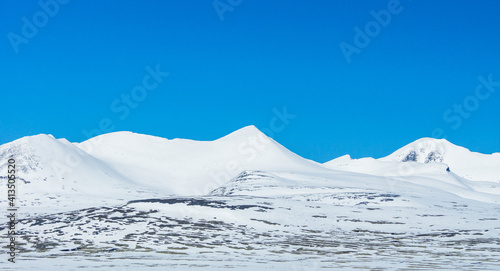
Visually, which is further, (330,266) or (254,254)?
(254,254)

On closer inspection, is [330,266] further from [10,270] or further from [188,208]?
[188,208]

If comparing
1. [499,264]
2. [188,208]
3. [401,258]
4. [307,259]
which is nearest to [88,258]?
[307,259]

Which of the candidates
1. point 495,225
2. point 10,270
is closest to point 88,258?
point 10,270

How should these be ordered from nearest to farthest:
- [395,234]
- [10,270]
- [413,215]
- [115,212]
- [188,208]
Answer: [10,270], [395,234], [115,212], [188,208], [413,215]

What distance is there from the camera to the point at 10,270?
7862 centimetres

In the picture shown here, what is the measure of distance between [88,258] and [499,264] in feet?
202

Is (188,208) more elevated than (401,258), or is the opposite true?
(188,208)

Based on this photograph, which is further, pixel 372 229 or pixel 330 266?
pixel 372 229

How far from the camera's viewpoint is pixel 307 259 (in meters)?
104

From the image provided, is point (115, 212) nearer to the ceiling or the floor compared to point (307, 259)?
nearer to the ceiling

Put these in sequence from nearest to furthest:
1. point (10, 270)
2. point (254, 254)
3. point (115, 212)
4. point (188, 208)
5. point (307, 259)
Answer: point (10, 270) → point (307, 259) → point (254, 254) → point (115, 212) → point (188, 208)

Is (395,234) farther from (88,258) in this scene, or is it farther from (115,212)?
(88,258)

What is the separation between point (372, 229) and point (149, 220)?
55.8m

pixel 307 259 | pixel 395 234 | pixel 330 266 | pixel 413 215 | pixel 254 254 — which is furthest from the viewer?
pixel 413 215
